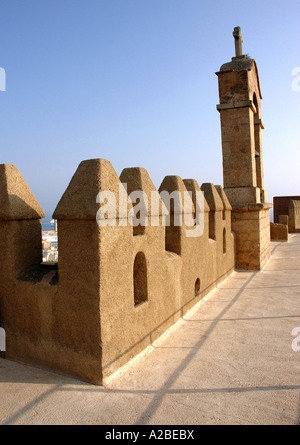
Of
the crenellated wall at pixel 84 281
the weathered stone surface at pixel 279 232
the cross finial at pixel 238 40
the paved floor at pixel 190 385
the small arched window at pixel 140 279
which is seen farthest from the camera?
the weathered stone surface at pixel 279 232

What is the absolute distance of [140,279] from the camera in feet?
13.9

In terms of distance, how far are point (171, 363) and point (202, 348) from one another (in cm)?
56

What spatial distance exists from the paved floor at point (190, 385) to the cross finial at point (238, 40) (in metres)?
7.84

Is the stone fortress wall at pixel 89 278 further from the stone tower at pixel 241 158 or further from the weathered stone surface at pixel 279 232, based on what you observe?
the weathered stone surface at pixel 279 232

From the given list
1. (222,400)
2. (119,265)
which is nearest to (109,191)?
(119,265)

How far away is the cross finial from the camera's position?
9.91m

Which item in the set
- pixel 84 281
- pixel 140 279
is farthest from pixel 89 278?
pixel 140 279

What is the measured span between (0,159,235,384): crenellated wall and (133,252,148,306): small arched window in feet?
0.04

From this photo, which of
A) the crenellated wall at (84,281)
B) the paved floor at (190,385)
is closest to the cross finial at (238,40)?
the crenellated wall at (84,281)

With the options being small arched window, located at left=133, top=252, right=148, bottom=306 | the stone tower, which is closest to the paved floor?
small arched window, located at left=133, top=252, right=148, bottom=306

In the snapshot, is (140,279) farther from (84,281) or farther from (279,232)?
(279,232)

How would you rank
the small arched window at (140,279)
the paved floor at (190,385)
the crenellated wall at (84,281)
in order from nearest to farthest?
the paved floor at (190,385) < the crenellated wall at (84,281) < the small arched window at (140,279)

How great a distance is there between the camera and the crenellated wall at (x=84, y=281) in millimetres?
3340
